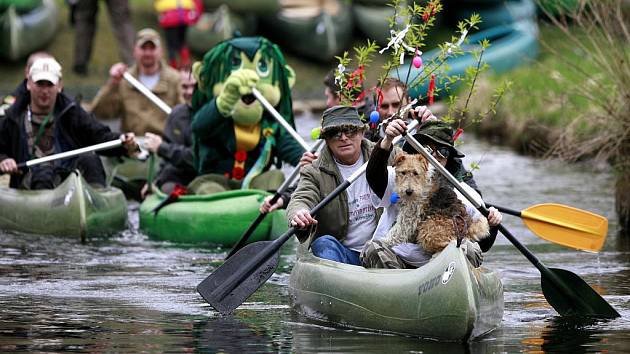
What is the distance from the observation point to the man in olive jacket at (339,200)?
8883mm

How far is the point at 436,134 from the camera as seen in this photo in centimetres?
833

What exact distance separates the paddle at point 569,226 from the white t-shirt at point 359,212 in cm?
81

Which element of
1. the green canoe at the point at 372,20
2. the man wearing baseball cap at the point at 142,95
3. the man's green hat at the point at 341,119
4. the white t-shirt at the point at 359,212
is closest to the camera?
the man's green hat at the point at 341,119

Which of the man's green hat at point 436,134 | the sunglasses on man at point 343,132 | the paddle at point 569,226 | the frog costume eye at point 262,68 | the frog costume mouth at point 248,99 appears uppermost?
the frog costume eye at point 262,68

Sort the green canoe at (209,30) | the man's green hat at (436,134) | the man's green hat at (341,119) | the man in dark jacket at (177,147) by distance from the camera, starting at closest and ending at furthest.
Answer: the man's green hat at (436,134)
the man's green hat at (341,119)
the man in dark jacket at (177,147)
the green canoe at (209,30)

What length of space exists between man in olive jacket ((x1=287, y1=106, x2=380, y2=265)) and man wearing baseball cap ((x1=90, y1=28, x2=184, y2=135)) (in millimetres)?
6711

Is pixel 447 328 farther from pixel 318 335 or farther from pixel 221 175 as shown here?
pixel 221 175

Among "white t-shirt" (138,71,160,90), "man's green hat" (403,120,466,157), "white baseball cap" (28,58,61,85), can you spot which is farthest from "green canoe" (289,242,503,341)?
"white t-shirt" (138,71,160,90)

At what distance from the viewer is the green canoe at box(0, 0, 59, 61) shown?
2131 centimetres

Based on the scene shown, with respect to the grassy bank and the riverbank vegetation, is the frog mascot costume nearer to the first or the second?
the riverbank vegetation

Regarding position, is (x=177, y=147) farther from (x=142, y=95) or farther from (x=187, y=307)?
(x=187, y=307)

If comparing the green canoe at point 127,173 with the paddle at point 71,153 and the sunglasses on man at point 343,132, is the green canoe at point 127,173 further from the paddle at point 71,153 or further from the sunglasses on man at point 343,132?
the sunglasses on man at point 343,132

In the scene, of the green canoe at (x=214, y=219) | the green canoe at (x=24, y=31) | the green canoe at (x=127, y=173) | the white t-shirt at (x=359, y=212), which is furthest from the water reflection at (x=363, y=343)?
the green canoe at (x=24, y=31)

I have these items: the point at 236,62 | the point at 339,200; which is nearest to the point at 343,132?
the point at 339,200
